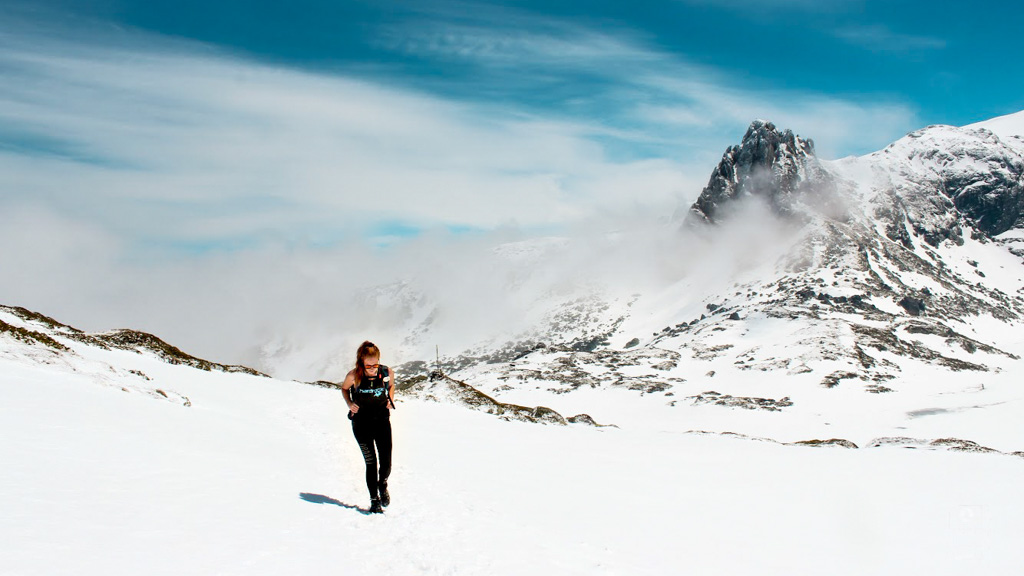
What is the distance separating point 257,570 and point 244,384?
23395mm

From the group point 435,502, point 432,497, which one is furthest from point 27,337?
point 435,502

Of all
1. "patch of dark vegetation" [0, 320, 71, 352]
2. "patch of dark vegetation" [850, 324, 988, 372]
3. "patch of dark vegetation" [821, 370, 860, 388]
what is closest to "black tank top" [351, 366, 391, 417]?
"patch of dark vegetation" [0, 320, 71, 352]

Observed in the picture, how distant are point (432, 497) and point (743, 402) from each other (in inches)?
3759

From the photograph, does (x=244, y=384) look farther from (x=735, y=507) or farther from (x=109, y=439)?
(x=735, y=507)

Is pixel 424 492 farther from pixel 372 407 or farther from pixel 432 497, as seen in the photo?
pixel 372 407

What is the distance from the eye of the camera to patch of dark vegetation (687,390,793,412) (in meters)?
96.2

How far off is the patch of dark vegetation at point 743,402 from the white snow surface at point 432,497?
256 ft

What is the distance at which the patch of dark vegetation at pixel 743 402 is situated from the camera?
96.2 metres

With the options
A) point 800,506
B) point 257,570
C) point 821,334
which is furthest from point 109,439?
point 821,334

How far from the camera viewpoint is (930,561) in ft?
34.2

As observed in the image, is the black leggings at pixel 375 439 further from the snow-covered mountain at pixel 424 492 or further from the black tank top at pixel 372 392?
the snow-covered mountain at pixel 424 492

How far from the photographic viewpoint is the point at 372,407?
10.4 meters

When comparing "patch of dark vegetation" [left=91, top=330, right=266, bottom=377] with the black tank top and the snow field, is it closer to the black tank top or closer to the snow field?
the snow field

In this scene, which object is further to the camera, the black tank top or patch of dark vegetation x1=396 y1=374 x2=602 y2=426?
patch of dark vegetation x1=396 y1=374 x2=602 y2=426
